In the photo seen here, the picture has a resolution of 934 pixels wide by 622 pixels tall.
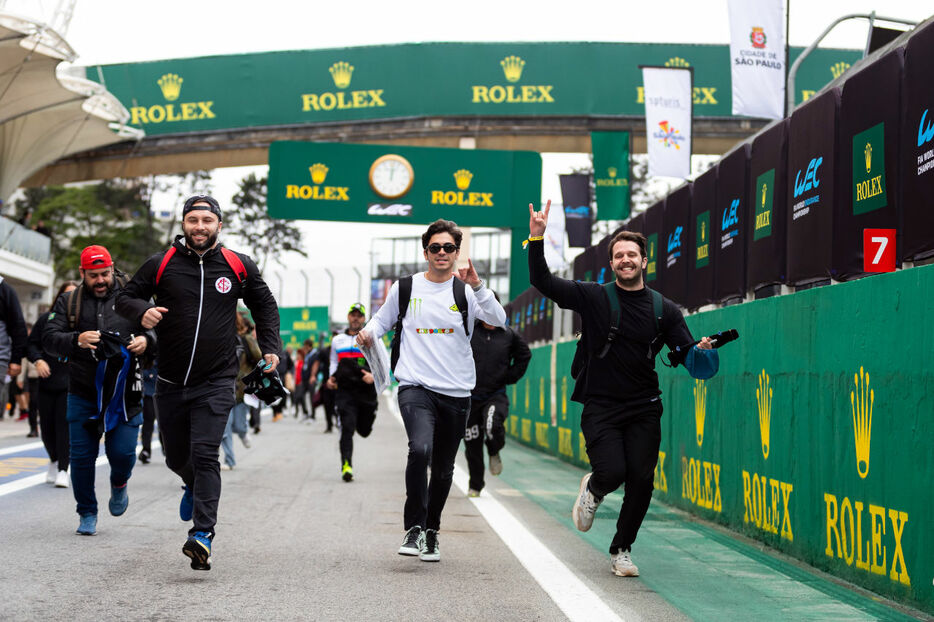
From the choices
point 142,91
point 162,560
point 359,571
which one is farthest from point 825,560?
point 142,91

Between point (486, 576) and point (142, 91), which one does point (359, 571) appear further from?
point (142, 91)

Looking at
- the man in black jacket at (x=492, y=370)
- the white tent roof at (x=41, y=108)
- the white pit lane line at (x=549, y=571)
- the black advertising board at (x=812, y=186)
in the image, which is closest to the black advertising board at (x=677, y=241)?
the man in black jacket at (x=492, y=370)

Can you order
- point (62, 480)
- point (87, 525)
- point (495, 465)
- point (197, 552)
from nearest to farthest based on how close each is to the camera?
point (197, 552) < point (87, 525) < point (62, 480) < point (495, 465)

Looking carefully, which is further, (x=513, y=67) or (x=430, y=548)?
(x=513, y=67)

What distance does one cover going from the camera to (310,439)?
2202 cm

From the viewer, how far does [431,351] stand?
7156 mm

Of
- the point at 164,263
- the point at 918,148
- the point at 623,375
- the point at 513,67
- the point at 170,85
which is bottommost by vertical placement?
the point at 623,375

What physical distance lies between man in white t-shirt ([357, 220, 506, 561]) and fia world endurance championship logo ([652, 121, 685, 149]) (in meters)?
12.8

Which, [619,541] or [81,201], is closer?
[619,541]

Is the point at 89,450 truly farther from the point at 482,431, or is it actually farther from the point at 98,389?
the point at 482,431

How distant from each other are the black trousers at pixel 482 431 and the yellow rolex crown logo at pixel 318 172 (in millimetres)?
13935

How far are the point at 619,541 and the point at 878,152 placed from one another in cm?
242

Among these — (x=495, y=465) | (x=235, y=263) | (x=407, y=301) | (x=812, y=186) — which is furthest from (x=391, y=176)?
(x=235, y=263)

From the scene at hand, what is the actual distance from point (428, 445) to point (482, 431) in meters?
4.70
